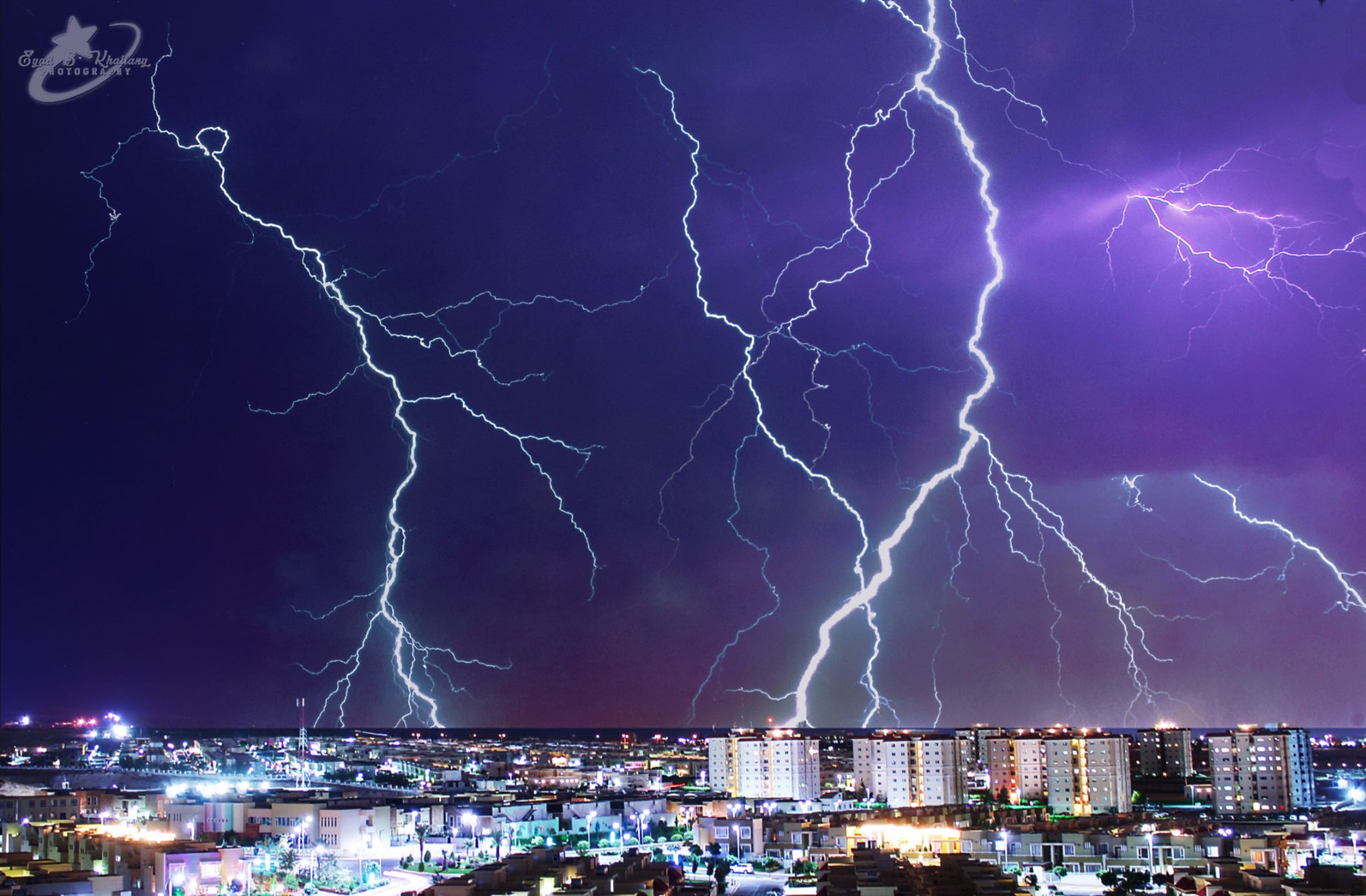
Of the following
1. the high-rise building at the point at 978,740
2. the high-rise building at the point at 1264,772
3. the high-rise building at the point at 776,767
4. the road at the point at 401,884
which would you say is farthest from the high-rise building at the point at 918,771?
the road at the point at 401,884

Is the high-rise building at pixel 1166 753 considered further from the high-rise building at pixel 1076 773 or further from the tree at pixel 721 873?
the tree at pixel 721 873

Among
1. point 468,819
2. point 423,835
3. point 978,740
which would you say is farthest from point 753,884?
point 978,740

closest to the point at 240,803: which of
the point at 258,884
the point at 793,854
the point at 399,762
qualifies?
the point at 258,884

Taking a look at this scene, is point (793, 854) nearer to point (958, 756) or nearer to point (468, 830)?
point (468, 830)

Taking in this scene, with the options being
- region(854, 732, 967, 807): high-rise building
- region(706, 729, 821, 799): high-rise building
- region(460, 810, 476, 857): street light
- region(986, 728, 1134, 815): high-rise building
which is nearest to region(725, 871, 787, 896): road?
region(460, 810, 476, 857): street light

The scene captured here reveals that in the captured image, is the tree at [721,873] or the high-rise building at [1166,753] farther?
the high-rise building at [1166,753]

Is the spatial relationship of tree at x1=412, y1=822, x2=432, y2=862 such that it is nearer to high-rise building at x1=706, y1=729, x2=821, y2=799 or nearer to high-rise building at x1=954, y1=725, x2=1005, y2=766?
high-rise building at x1=706, y1=729, x2=821, y2=799
